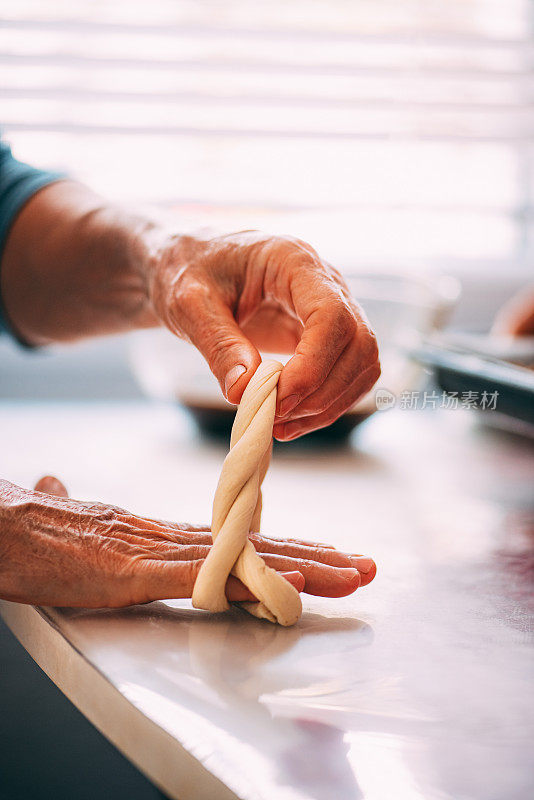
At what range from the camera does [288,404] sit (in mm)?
532

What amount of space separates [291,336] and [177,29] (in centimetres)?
107

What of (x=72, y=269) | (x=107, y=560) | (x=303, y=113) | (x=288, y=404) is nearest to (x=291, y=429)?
(x=288, y=404)

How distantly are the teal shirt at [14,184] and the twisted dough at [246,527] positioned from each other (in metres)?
0.53

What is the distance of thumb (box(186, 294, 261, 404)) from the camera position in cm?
54

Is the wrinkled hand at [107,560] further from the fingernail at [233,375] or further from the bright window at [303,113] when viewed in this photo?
the bright window at [303,113]

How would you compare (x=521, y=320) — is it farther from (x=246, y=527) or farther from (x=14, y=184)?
(x=246, y=527)

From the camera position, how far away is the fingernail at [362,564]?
0.55 m

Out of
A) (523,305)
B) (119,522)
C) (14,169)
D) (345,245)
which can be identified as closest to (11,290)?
(14,169)

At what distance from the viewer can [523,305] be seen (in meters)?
1.32

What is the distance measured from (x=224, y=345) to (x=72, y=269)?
41 cm

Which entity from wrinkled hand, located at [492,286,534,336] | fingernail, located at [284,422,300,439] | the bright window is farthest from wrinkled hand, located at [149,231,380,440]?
the bright window

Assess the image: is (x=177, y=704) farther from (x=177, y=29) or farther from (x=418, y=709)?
(x=177, y=29)

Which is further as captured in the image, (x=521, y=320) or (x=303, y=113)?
(x=303, y=113)

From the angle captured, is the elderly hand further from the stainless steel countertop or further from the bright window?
the bright window
